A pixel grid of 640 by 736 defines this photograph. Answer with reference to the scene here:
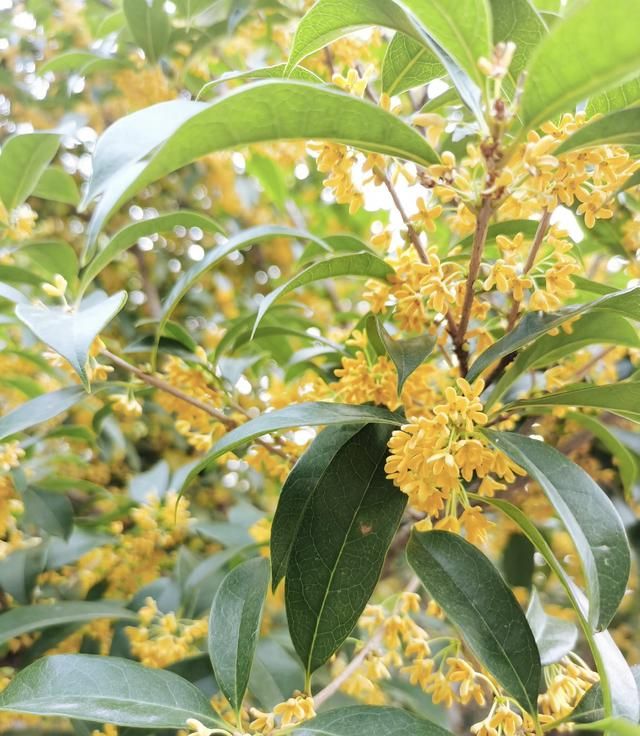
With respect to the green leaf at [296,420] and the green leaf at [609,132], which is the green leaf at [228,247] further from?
the green leaf at [609,132]

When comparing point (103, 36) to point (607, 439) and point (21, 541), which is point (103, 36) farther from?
point (607, 439)

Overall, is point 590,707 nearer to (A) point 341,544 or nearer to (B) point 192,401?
(A) point 341,544

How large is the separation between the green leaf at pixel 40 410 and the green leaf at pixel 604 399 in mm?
636

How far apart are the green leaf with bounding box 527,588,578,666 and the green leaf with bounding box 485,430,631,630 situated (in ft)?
0.82

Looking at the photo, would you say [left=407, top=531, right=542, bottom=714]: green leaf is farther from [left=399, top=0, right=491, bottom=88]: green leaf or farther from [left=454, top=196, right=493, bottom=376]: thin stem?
[left=399, top=0, right=491, bottom=88]: green leaf

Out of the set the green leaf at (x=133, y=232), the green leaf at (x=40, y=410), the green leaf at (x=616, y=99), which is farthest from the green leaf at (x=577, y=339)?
the green leaf at (x=40, y=410)

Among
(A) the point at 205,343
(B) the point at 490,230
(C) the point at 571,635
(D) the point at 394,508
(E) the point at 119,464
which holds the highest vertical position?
(B) the point at 490,230

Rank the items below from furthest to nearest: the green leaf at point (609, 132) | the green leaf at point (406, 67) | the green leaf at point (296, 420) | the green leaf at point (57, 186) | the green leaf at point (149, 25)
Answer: the green leaf at point (149, 25) → the green leaf at point (57, 186) → the green leaf at point (406, 67) → the green leaf at point (296, 420) → the green leaf at point (609, 132)

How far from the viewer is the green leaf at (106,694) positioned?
0.78m

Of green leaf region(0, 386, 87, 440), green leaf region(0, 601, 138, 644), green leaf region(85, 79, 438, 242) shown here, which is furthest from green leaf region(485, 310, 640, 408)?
green leaf region(0, 601, 138, 644)

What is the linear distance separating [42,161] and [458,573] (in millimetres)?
852

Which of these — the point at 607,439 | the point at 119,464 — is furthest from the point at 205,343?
the point at 607,439

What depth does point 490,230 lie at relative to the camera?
1.03 metres

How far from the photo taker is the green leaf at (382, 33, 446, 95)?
900 millimetres
